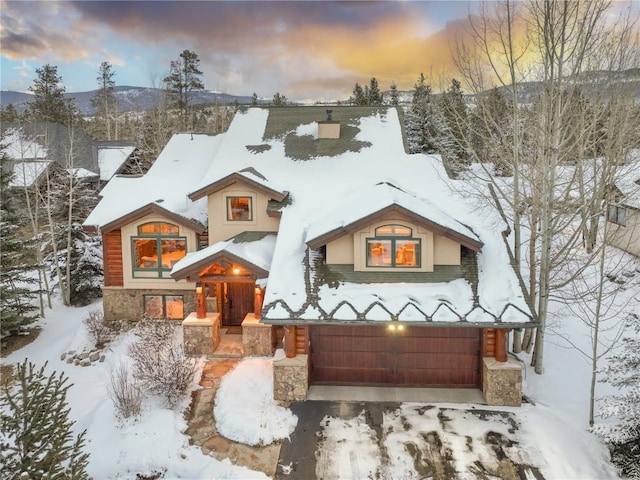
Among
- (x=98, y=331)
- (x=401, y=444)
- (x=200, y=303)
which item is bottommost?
(x=401, y=444)

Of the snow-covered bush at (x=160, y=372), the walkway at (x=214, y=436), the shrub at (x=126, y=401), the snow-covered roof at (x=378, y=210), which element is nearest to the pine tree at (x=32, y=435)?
the walkway at (x=214, y=436)

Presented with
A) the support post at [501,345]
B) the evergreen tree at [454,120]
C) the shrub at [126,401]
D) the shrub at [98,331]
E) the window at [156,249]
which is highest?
the evergreen tree at [454,120]

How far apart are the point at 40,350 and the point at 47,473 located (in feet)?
38.9

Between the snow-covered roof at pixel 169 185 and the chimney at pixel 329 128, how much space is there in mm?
5102

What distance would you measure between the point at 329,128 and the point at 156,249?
27.8 ft

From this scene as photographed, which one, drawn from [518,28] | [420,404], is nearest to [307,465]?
[420,404]

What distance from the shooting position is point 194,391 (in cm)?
1264

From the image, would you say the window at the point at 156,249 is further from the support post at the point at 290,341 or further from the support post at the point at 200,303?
the support post at the point at 290,341

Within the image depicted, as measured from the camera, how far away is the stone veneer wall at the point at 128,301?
17617 millimetres

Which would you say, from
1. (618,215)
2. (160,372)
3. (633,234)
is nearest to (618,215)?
(618,215)

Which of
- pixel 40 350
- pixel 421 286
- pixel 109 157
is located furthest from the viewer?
pixel 109 157

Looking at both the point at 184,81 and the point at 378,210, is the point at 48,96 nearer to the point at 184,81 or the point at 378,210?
the point at 184,81

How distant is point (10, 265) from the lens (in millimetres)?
16047

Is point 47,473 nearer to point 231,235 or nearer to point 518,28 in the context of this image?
point 231,235
